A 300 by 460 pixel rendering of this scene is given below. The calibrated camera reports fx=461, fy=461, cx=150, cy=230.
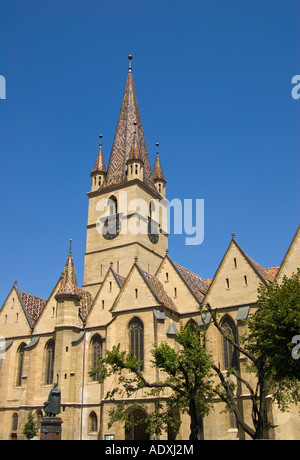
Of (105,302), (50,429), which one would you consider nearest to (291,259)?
(105,302)

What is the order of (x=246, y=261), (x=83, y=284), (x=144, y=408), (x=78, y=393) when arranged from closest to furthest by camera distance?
(x=144, y=408)
(x=246, y=261)
(x=78, y=393)
(x=83, y=284)

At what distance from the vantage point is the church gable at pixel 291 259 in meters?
32.0

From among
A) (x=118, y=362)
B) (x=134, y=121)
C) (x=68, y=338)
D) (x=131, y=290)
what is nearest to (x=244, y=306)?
(x=131, y=290)

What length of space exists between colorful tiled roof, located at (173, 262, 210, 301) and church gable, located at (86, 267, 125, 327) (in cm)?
551

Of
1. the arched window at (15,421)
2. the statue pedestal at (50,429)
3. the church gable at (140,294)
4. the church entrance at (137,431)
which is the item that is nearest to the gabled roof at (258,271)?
the church gable at (140,294)

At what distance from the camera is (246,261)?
34.5 meters

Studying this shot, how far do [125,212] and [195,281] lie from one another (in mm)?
12763

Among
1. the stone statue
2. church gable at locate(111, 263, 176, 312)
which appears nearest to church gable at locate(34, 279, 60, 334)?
church gable at locate(111, 263, 176, 312)

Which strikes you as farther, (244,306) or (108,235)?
(108,235)

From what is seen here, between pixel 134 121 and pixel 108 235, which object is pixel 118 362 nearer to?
pixel 108 235

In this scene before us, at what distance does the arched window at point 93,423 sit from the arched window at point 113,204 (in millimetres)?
22436

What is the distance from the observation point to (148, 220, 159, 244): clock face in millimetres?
50719

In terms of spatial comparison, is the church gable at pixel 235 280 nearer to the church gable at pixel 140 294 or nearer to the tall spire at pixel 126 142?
the church gable at pixel 140 294
